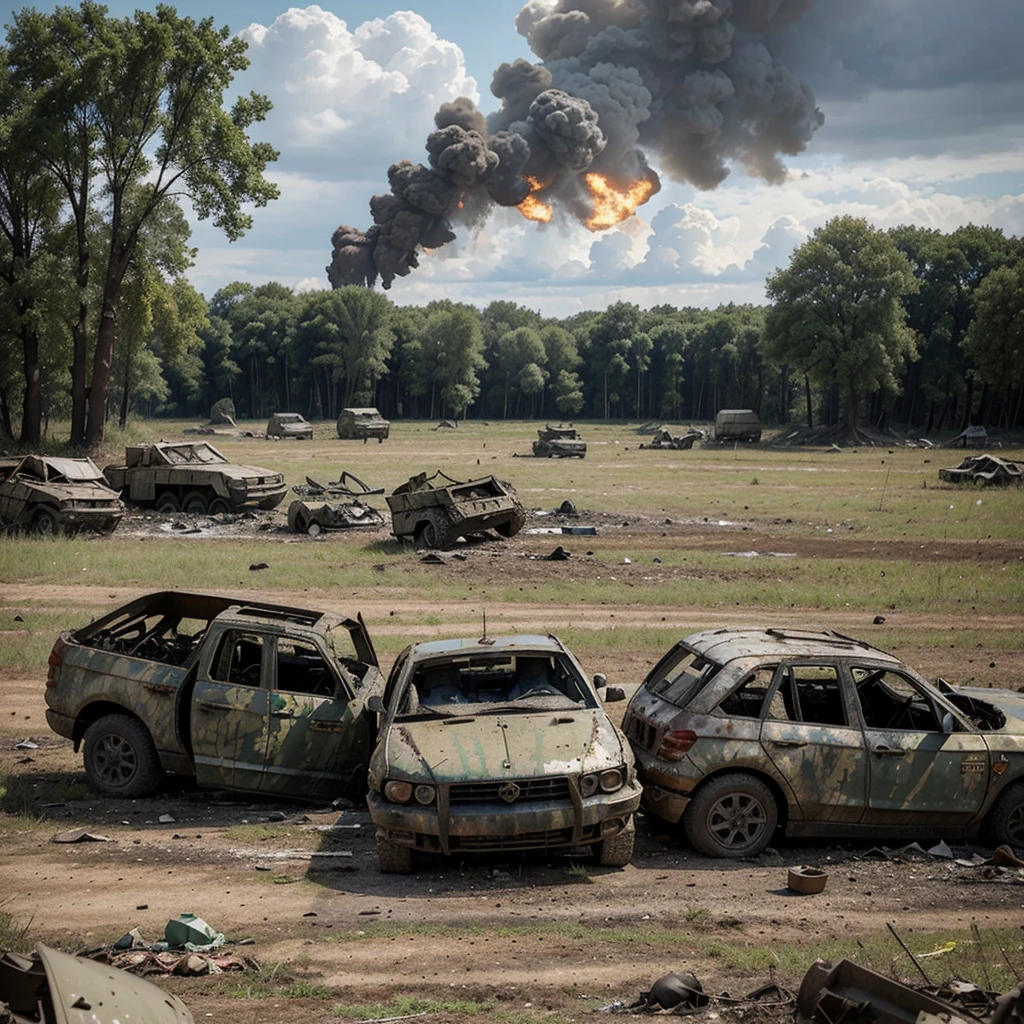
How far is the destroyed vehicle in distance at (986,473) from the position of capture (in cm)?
3859

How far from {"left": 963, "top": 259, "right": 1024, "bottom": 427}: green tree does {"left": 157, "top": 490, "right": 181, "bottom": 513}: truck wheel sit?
54.6 metres

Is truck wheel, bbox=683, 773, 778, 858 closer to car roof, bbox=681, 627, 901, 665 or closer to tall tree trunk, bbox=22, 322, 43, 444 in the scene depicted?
car roof, bbox=681, 627, 901, 665

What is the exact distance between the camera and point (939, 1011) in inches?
163

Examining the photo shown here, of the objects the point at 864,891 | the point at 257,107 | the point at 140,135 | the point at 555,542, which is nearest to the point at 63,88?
the point at 140,135

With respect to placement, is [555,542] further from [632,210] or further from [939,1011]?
[632,210]

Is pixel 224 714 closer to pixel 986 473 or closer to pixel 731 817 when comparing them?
pixel 731 817

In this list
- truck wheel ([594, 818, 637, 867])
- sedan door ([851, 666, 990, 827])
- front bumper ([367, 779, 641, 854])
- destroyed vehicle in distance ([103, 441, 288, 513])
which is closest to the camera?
front bumper ([367, 779, 641, 854])

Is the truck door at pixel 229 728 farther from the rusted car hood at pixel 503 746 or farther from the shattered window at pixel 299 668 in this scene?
the rusted car hood at pixel 503 746

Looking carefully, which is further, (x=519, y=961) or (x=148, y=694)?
(x=148, y=694)

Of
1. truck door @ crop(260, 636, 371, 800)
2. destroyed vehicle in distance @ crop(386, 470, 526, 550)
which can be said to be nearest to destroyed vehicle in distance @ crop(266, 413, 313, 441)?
destroyed vehicle in distance @ crop(386, 470, 526, 550)

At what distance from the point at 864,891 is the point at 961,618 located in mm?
11253

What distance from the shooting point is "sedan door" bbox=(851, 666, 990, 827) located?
8953 mm

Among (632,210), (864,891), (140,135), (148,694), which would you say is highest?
(632,210)

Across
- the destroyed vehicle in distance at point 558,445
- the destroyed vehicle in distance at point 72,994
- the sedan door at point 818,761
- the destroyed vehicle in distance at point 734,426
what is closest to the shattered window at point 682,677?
the sedan door at point 818,761
